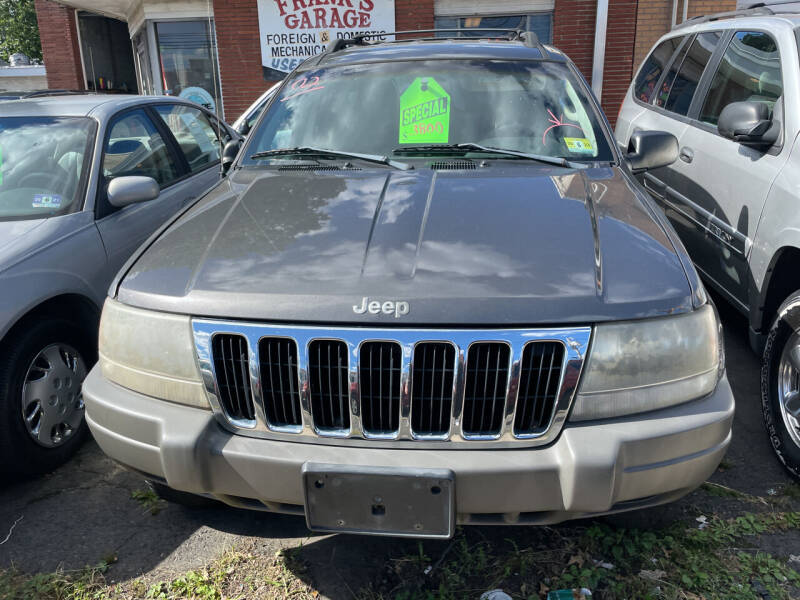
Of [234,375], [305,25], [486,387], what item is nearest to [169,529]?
[234,375]

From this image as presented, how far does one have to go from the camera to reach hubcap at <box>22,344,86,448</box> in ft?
10.1

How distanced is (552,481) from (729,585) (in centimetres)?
98

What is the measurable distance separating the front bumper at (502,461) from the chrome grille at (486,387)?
0.08 metres

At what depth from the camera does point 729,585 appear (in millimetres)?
2385

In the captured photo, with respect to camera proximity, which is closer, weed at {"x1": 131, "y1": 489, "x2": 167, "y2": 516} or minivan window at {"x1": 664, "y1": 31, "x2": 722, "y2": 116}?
weed at {"x1": 131, "y1": 489, "x2": 167, "y2": 516}

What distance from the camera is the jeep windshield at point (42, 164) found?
11.3ft

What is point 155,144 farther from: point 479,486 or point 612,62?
point 612,62

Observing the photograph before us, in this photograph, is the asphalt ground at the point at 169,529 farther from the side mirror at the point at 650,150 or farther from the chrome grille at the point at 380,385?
the side mirror at the point at 650,150

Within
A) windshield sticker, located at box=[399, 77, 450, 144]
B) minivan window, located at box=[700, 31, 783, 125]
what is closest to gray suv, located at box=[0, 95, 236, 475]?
windshield sticker, located at box=[399, 77, 450, 144]

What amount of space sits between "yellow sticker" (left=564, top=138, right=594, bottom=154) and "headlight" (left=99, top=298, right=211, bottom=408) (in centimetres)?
196

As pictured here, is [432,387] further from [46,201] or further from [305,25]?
[305,25]

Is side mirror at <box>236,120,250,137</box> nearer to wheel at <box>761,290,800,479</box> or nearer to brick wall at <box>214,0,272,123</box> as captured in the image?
wheel at <box>761,290,800,479</box>

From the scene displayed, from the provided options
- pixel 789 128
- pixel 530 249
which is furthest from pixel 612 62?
pixel 530 249

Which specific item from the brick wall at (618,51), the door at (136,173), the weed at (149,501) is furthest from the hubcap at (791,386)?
the brick wall at (618,51)
